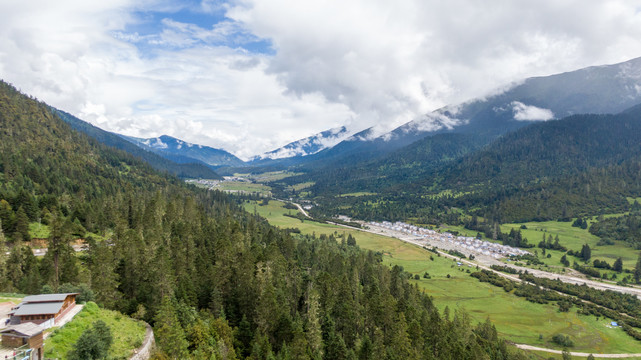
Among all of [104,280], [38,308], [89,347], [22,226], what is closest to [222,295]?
[104,280]

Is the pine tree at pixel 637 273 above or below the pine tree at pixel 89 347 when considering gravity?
below

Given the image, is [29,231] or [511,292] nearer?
[29,231]

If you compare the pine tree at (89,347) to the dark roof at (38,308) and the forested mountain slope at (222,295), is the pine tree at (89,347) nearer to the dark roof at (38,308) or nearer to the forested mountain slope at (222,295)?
the forested mountain slope at (222,295)

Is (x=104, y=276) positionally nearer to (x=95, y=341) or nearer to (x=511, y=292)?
(x=95, y=341)

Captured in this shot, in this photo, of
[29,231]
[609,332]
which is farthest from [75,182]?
[609,332]

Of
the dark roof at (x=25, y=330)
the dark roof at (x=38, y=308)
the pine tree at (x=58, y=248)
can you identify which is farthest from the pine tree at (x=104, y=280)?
the dark roof at (x=25, y=330)

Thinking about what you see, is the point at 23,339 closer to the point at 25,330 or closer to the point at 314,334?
the point at 25,330
